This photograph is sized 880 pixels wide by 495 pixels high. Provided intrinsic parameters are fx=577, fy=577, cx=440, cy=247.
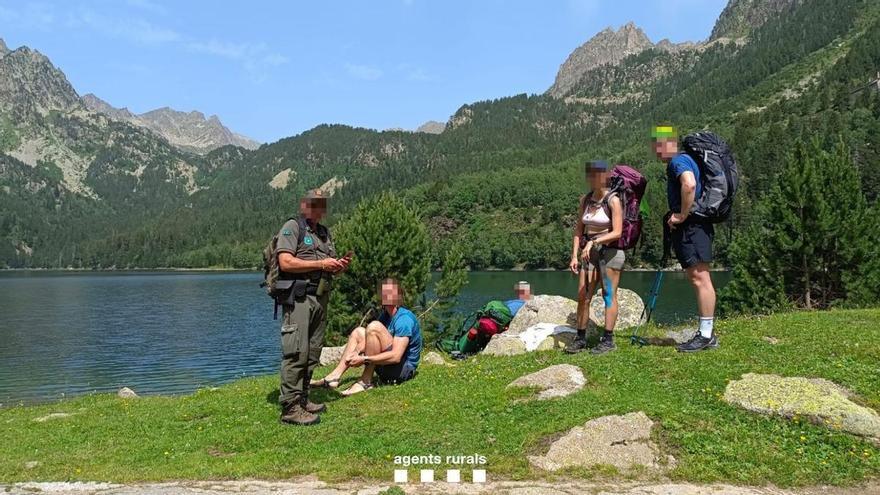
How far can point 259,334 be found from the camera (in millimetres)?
63188

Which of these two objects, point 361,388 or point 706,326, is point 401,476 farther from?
point 706,326

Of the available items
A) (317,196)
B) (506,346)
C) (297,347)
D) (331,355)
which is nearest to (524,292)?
(506,346)

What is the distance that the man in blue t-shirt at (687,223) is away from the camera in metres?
9.91

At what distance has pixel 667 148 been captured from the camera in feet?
33.9

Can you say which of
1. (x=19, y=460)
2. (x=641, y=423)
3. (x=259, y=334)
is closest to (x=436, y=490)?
(x=641, y=423)

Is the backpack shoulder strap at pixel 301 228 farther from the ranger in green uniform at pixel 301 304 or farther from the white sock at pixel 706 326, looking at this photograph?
the white sock at pixel 706 326

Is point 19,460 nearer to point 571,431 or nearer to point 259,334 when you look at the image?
point 571,431

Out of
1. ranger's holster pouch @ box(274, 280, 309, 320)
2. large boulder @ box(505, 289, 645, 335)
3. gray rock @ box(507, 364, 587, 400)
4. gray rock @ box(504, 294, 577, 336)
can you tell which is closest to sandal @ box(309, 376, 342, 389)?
ranger's holster pouch @ box(274, 280, 309, 320)

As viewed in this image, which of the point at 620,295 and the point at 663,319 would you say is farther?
the point at 663,319

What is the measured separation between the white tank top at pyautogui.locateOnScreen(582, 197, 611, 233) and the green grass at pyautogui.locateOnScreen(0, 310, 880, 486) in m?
2.47

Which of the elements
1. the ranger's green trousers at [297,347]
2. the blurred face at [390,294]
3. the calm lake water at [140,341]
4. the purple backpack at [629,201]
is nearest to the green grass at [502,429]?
the ranger's green trousers at [297,347]

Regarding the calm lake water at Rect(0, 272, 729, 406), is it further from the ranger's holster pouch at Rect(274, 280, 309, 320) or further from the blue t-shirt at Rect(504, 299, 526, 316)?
the ranger's holster pouch at Rect(274, 280, 309, 320)

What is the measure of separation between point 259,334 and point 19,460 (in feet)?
182

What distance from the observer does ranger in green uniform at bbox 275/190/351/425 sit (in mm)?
9594
